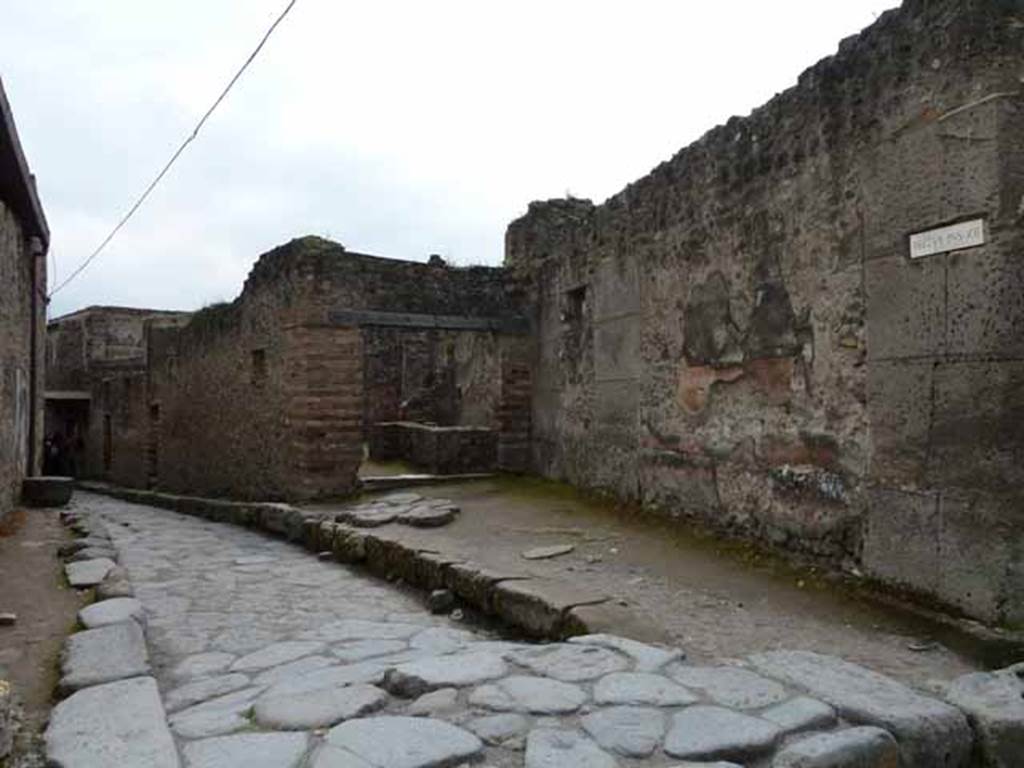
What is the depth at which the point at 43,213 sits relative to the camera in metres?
10.0

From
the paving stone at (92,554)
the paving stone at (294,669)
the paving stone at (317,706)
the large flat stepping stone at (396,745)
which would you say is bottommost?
the paving stone at (294,669)

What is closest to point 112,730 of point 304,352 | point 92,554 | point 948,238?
point 92,554

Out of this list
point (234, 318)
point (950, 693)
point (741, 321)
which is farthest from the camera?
point (234, 318)

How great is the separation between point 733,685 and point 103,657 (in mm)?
2512

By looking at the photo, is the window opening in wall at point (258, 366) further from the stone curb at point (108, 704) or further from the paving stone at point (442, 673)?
the paving stone at point (442, 673)

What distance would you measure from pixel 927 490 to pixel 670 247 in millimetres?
3162

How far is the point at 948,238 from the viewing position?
3.87 metres

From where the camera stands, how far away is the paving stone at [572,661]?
2.96 metres

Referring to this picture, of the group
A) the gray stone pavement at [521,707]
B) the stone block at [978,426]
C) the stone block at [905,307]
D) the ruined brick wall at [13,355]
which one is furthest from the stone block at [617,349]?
the ruined brick wall at [13,355]

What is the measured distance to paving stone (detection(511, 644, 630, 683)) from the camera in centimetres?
296

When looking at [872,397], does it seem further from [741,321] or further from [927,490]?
[741,321]

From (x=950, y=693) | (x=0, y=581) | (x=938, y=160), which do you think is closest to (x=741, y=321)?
(x=938, y=160)

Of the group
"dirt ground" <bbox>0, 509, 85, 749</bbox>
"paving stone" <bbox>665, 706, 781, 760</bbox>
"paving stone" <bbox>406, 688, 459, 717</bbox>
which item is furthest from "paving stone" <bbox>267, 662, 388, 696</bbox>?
"paving stone" <bbox>665, 706, 781, 760</bbox>

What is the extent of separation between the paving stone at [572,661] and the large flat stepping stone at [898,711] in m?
0.58
